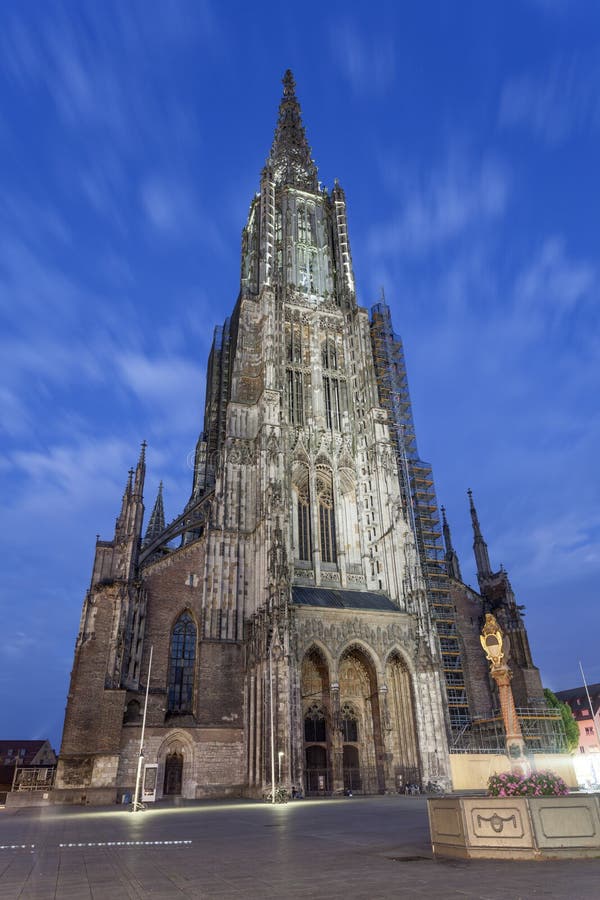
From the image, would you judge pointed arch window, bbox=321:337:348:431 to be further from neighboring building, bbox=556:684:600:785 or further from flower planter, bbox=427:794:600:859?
flower planter, bbox=427:794:600:859

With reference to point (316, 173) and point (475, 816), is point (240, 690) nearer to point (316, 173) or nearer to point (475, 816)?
point (475, 816)

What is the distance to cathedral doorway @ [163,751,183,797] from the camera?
1153 inches

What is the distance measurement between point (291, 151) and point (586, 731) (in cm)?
7715

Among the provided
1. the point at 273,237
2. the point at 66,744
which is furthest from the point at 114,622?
the point at 273,237

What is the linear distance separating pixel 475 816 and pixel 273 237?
45093 millimetres

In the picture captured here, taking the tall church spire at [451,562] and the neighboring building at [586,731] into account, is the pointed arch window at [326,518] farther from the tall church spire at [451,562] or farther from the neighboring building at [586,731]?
the neighboring building at [586,731]

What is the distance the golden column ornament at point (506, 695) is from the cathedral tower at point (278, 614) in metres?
14.2

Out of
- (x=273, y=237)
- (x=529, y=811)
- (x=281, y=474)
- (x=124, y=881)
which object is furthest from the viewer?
(x=273, y=237)

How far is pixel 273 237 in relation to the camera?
155 ft

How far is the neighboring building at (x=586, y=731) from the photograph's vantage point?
36.6 m

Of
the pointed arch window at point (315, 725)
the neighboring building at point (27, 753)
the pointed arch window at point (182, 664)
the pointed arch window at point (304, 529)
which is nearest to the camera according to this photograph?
the pointed arch window at point (315, 725)

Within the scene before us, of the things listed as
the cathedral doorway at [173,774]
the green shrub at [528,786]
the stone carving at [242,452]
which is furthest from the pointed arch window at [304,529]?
the green shrub at [528,786]

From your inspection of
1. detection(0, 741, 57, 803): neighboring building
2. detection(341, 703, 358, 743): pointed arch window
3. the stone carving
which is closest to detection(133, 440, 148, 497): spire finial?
the stone carving

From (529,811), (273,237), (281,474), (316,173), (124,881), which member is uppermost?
(316,173)
